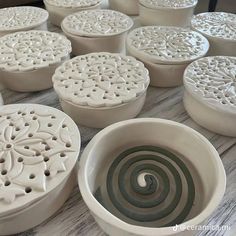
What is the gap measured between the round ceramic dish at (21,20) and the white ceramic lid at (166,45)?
0.31 meters

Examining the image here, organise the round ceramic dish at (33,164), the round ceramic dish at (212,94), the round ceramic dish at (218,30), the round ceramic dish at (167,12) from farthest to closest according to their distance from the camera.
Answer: the round ceramic dish at (167,12) < the round ceramic dish at (218,30) < the round ceramic dish at (212,94) < the round ceramic dish at (33,164)

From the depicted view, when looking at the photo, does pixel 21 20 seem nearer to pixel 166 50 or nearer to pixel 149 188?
pixel 166 50

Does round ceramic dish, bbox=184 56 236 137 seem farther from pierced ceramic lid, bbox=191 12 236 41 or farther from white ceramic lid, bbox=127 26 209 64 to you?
pierced ceramic lid, bbox=191 12 236 41

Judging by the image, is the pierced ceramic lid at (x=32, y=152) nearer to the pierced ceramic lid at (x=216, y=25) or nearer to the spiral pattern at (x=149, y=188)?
the spiral pattern at (x=149, y=188)

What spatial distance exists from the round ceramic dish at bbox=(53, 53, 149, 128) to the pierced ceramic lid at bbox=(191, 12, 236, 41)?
0.30 m

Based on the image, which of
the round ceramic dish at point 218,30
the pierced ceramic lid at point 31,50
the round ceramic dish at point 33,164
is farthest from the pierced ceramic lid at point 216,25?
the round ceramic dish at point 33,164

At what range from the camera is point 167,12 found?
38.5 inches

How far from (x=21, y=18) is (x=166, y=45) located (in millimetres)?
487

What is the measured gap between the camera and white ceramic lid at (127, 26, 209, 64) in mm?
748

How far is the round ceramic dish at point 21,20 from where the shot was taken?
0.89 m

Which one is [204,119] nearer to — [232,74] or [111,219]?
[232,74]

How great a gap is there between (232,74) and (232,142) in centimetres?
16

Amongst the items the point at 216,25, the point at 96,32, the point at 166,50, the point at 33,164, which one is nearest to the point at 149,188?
the point at 33,164

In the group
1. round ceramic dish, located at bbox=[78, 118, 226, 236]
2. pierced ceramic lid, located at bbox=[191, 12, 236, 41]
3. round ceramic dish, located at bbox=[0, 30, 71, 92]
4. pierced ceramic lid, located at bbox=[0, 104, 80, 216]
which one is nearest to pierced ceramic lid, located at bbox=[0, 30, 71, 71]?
round ceramic dish, located at bbox=[0, 30, 71, 92]
